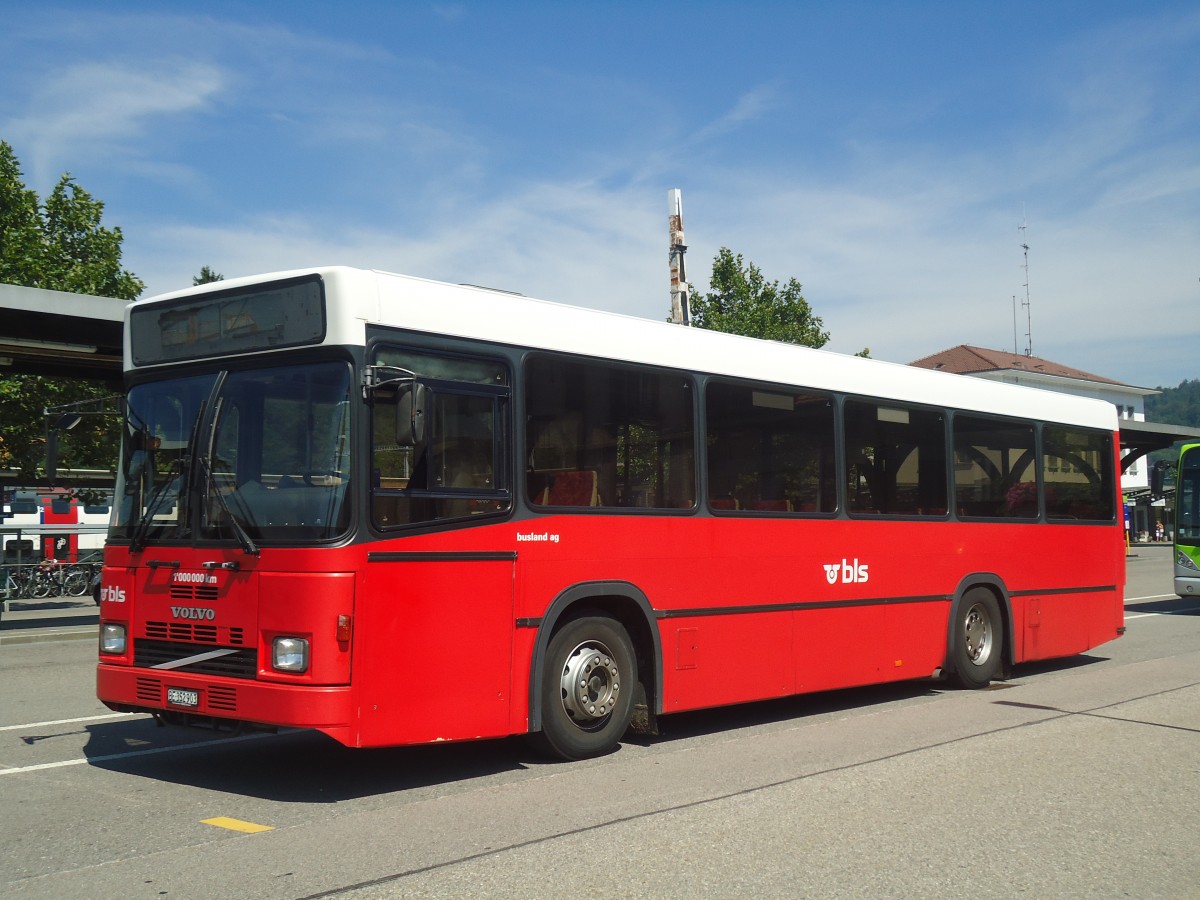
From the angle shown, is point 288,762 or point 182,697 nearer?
point 182,697

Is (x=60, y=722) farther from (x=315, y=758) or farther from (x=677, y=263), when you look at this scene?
(x=677, y=263)

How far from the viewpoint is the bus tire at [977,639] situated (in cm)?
1201

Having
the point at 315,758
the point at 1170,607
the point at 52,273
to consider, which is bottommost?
the point at 1170,607

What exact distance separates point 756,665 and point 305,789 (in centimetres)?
375

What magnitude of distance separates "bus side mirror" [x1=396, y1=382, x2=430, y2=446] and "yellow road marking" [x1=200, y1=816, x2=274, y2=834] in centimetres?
214

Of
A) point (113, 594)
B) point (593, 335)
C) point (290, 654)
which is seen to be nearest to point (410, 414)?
point (290, 654)

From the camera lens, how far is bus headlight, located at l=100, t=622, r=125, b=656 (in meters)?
7.65

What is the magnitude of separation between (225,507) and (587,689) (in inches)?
105

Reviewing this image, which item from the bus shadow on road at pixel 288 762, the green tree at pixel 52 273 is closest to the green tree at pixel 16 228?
the green tree at pixel 52 273

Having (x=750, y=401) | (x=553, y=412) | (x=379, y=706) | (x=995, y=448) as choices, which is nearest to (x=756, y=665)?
(x=750, y=401)

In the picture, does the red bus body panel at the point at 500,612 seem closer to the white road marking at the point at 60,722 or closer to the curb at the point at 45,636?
the white road marking at the point at 60,722

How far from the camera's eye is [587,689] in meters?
8.23

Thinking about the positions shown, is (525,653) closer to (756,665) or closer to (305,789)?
(305,789)

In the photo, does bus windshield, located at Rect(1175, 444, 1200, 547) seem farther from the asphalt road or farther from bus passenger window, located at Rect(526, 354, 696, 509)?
bus passenger window, located at Rect(526, 354, 696, 509)
